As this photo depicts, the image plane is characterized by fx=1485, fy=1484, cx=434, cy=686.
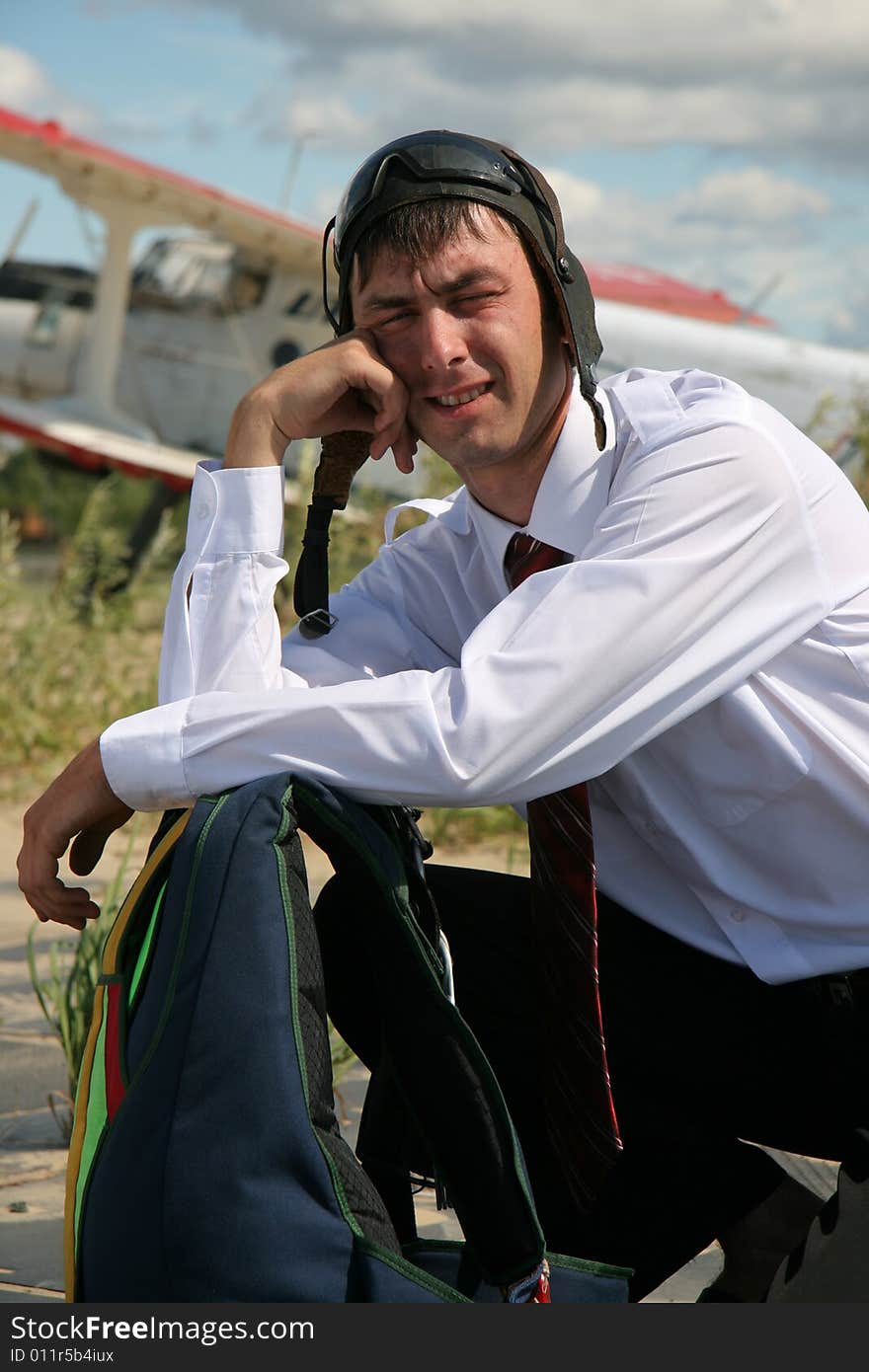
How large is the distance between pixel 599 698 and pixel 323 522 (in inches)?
30.0

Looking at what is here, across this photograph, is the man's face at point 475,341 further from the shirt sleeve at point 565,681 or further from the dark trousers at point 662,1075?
the dark trousers at point 662,1075

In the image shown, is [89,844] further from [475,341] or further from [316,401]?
[475,341]

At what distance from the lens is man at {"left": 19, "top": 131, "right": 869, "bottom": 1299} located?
167 centimetres

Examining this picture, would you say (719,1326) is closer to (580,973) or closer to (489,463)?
(580,973)

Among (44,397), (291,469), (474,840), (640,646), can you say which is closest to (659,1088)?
(640,646)

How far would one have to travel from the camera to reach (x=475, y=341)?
1.99 meters

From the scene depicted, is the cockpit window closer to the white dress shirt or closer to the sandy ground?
the sandy ground

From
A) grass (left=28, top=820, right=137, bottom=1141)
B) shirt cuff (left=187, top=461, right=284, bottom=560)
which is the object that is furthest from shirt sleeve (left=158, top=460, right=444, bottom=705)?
grass (left=28, top=820, right=137, bottom=1141)

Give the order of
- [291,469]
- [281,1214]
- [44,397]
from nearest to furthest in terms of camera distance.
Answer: [281,1214], [291,469], [44,397]

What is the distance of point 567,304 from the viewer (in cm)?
198

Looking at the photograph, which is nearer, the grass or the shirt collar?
the shirt collar

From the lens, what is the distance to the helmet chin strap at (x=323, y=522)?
7.42 ft

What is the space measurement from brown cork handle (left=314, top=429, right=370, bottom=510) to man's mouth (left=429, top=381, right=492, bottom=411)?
0.86 feet

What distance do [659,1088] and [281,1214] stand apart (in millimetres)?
766
